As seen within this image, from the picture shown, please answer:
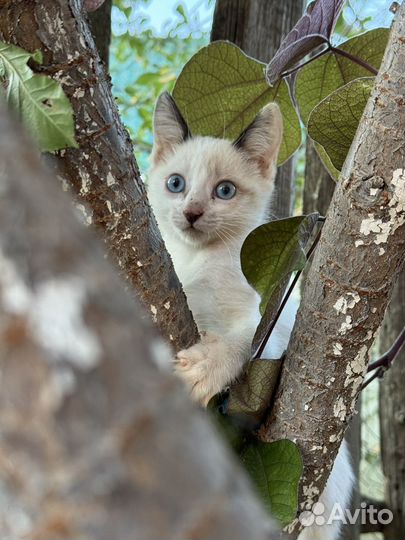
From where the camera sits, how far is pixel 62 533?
233mm

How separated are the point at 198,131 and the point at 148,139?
1.48 metres

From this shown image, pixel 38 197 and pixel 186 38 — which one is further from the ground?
pixel 186 38

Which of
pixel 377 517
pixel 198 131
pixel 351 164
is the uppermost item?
pixel 198 131

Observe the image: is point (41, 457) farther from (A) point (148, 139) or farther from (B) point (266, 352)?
(A) point (148, 139)

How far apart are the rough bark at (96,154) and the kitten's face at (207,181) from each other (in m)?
0.40

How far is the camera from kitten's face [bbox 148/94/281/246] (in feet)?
3.85

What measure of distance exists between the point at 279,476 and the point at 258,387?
0.32 ft

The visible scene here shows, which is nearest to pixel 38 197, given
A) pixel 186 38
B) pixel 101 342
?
pixel 101 342

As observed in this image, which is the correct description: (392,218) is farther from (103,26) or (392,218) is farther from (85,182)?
(103,26)

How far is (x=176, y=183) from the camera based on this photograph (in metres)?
1.25

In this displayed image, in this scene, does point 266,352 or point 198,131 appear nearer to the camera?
point 266,352

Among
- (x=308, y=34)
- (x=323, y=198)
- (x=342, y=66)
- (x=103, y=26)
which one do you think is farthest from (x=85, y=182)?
(x=323, y=198)

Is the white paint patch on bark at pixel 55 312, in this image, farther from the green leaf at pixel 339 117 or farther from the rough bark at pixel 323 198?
the rough bark at pixel 323 198

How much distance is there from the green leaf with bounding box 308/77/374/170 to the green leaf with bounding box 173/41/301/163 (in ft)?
0.84
